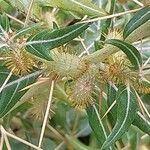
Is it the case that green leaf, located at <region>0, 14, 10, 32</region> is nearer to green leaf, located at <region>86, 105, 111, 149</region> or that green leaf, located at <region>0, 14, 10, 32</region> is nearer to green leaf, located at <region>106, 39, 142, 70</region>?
green leaf, located at <region>106, 39, 142, 70</region>

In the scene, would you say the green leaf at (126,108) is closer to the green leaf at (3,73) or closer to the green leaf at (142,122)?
the green leaf at (142,122)

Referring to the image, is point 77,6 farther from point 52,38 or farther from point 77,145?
point 77,145

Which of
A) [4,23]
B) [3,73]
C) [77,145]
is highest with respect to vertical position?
[4,23]

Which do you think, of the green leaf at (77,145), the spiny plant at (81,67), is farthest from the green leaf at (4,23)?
the green leaf at (77,145)

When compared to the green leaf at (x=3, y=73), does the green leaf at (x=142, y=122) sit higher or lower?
lower

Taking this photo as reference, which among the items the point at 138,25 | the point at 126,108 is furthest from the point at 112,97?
the point at 138,25
